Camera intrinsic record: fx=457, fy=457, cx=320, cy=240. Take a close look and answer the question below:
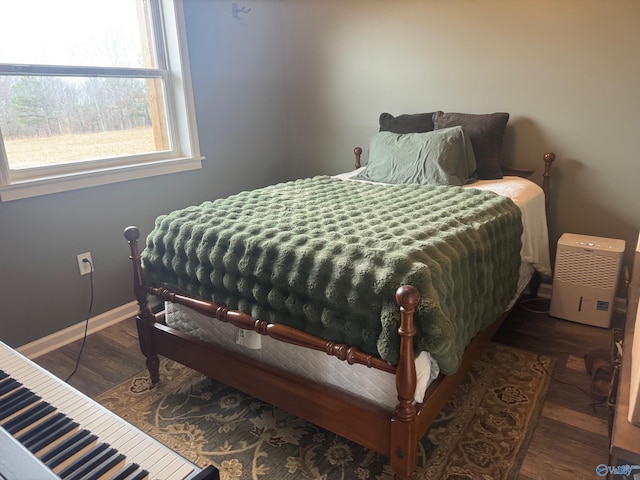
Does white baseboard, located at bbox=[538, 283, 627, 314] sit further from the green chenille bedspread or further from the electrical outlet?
the electrical outlet

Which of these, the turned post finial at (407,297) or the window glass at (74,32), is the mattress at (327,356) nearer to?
the turned post finial at (407,297)

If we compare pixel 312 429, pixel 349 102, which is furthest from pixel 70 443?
pixel 349 102

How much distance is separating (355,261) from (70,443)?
3.03 ft

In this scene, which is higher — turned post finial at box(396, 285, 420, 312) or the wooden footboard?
turned post finial at box(396, 285, 420, 312)

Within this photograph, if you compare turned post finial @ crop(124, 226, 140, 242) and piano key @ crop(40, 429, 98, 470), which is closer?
piano key @ crop(40, 429, 98, 470)

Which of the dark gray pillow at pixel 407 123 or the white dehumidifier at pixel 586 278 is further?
the dark gray pillow at pixel 407 123

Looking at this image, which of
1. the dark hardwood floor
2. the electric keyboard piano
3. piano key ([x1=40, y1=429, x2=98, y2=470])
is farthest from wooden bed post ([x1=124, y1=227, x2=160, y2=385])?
piano key ([x1=40, y1=429, x2=98, y2=470])

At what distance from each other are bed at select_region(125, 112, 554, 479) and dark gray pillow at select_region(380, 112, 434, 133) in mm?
727

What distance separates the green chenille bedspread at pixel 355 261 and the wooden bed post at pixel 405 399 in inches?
2.2

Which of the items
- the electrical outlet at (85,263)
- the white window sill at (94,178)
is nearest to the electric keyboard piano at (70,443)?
the white window sill at (94,178)

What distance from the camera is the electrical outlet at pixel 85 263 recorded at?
262 centimetres

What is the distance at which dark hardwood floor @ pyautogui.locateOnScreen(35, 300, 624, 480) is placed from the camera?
1650mm

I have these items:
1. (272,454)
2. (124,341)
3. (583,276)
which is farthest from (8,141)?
(583,276)

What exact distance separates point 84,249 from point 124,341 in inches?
22.8
